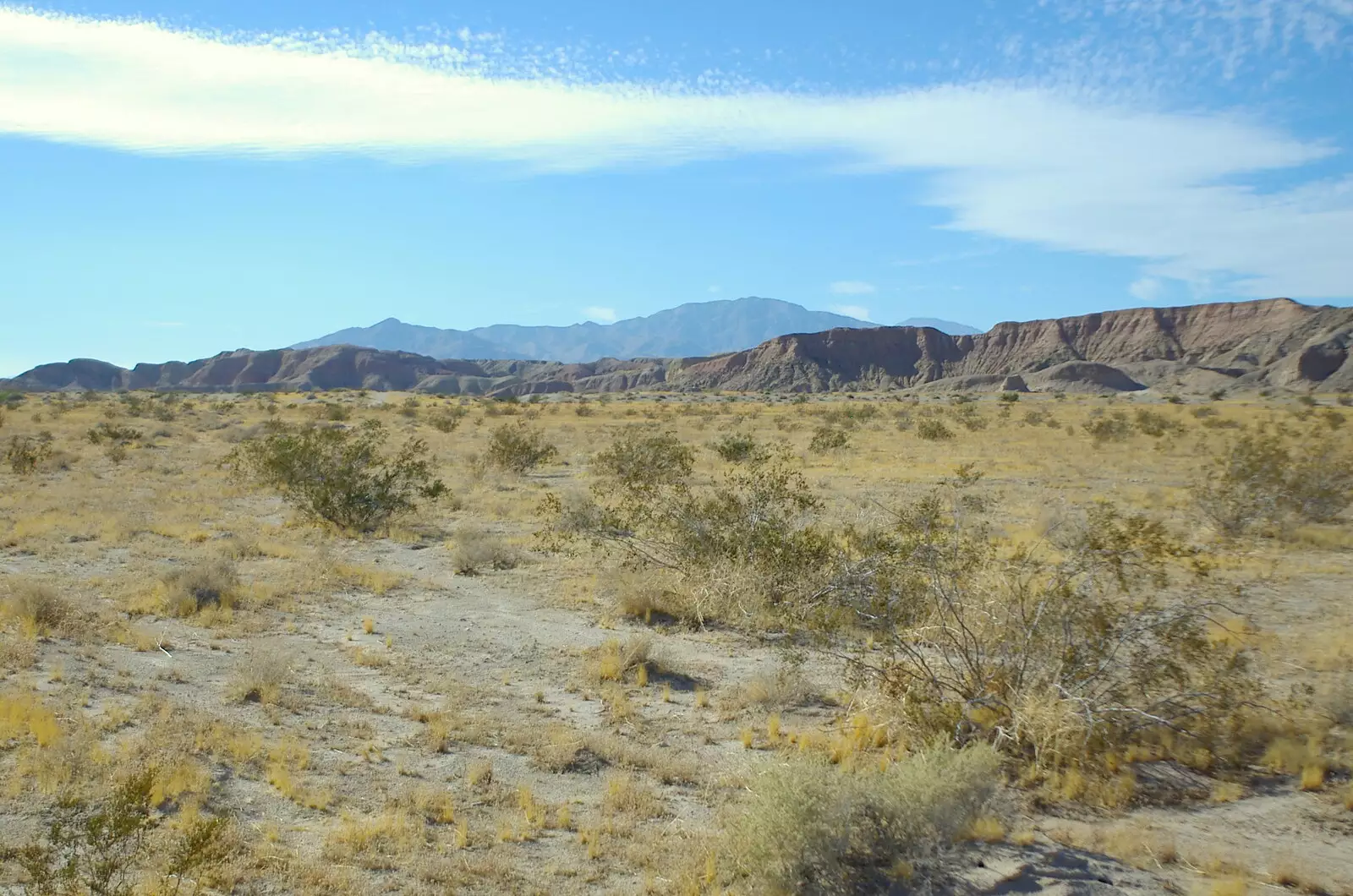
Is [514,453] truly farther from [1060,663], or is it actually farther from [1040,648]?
[1060,663]

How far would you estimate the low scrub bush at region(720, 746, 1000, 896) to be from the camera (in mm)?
4582

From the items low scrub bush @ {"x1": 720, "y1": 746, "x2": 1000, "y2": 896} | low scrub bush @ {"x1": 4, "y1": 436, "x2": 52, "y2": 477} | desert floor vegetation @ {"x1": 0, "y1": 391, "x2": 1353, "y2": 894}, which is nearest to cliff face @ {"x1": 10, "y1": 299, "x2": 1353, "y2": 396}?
desert floor vegetation @ {"x1": 0, "y1": 391, "x2": 1353, "y2": 894}

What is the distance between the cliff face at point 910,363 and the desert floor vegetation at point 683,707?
104330mm

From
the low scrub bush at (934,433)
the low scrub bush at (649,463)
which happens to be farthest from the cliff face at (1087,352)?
the low scrub bush at (649,463)

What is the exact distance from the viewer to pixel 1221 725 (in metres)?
6.70

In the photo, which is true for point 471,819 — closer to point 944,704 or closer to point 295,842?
point 295,842

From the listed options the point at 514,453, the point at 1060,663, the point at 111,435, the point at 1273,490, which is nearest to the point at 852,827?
the point at 1060,663

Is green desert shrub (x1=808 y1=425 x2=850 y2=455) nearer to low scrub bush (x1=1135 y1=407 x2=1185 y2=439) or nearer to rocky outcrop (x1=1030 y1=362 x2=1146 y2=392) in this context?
low scrub bush (x1=1135 y1=407 x2=1185 y2=439)

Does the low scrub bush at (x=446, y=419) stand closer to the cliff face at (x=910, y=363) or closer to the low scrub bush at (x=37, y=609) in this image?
the low scrub bush at (x=37, y=609)

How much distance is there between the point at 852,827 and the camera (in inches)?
188

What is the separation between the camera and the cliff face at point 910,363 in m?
112

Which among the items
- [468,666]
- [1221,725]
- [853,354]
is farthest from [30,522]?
[853,354]

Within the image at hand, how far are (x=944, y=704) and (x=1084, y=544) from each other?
1.86 meters

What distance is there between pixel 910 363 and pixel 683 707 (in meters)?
147
